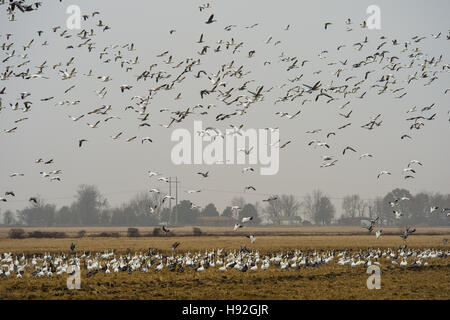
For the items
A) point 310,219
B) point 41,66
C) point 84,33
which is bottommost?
point 310,219

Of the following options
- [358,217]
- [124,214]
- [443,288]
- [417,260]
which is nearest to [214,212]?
[124,214]

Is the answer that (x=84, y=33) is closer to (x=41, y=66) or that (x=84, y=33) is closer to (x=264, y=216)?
(x=41, y=66)

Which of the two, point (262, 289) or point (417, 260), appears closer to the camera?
point (262, 289)

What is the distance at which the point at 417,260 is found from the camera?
36.7 metres

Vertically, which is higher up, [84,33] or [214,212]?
[84,33]

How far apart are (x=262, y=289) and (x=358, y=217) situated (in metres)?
166

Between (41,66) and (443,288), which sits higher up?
(41,66)

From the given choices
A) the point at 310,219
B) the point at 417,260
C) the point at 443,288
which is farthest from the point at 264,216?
the point at 443,288
